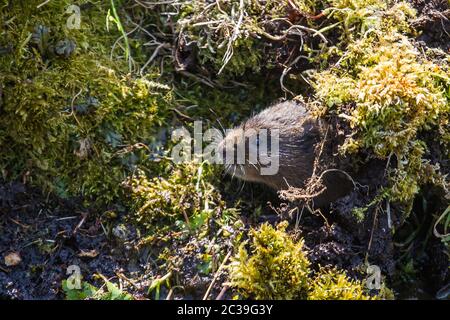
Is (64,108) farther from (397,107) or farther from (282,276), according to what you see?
(397,107)

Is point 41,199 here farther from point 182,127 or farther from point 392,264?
point 392,264

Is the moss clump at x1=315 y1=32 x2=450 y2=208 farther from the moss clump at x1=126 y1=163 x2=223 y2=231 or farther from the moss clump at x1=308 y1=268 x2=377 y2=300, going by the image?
the moss clump at x1=126 y1=163 x2=223 y2=231

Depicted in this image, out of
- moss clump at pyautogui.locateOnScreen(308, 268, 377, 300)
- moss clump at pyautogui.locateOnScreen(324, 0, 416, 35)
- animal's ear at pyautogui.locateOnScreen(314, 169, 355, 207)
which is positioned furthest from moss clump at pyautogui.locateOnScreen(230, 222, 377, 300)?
moss clump at pyautogui.locateOnScreen(324, 0, 416, 35)

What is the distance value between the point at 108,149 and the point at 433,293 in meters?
2.56

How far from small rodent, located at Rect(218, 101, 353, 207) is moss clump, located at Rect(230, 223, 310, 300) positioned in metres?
0.62

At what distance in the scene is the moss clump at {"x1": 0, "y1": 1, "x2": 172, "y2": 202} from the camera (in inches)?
164

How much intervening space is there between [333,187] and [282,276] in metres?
0.82

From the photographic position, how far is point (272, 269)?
3729 millimetres

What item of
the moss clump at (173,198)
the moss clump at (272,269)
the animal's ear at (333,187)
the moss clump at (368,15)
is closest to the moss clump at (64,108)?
the moss clump at (173,198)

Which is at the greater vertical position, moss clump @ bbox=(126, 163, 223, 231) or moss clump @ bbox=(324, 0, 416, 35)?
moss clump @ bbox=(324, 0, 416, 35)

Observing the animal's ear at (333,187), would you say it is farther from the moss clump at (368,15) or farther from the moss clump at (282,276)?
the moss clump at (368,15)

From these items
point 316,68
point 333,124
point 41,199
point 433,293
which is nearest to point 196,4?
point 316,68

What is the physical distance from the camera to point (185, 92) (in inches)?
191

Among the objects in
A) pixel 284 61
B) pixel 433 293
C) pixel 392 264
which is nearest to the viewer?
pixel 392 264
